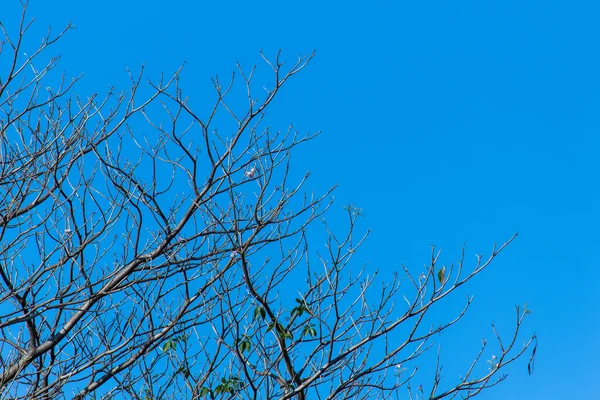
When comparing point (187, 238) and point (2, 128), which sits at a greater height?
point (2, 128)

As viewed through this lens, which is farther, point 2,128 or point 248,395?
point 2,128

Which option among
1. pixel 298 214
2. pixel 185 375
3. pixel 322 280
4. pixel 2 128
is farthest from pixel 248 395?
pixel 2 128

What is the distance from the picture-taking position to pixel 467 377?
14.1 ft

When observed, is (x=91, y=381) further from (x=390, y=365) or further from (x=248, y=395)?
(x=390, y=365)

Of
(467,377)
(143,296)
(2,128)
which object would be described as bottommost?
(467,377)

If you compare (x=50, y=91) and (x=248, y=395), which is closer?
(x=248, y=395)

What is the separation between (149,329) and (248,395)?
0.70 m

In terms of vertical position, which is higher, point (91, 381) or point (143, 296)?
point (143, 296)

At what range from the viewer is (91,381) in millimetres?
4465

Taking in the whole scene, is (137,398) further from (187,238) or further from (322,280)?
(322,280)

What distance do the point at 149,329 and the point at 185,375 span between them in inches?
13.2

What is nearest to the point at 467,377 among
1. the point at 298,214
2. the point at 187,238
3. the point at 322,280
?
the point at 322,280

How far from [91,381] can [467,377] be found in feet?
6.78

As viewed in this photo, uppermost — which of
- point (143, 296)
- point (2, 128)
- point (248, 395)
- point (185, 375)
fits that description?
point (2, 128)
